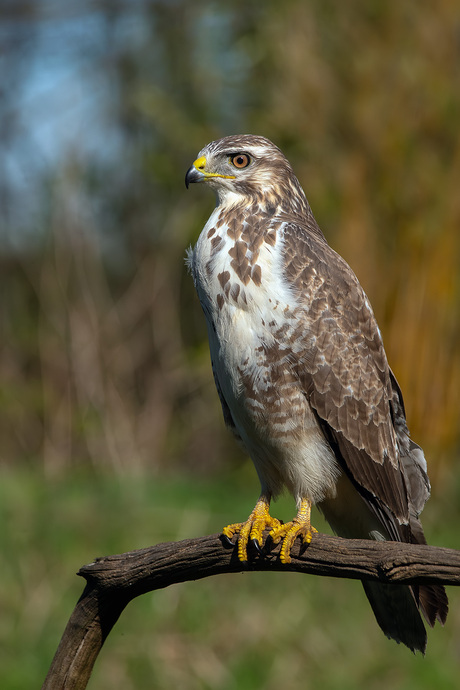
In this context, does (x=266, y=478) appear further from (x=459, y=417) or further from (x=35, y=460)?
(x=35, y=460)

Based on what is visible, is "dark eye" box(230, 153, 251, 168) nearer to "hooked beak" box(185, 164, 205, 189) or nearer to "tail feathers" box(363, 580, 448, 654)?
"hooked beak" box(185, 164, 205, 189)

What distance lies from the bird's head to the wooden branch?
1517 mm

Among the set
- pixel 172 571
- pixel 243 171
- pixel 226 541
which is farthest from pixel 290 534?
pixel 243 171

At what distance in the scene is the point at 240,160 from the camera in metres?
3.87

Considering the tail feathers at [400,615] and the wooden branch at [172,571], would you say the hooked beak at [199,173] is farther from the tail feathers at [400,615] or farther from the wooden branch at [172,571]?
the tail feathers at [400,615]

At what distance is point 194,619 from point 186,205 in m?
5.17

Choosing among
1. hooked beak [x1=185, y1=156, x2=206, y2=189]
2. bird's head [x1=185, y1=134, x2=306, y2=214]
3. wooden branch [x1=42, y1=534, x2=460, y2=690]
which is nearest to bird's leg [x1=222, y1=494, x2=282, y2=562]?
wooden branch [x1=42, y1=534, x2=460, y2=690]

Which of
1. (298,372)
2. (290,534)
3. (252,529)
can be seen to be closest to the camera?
(290,534)

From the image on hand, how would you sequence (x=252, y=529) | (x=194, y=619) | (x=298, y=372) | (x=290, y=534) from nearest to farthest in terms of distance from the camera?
(x=290, y=534)
(x=252, y=529)
(x=298, y=372)
(x=194, y=619)

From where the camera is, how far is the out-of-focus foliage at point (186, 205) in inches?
305

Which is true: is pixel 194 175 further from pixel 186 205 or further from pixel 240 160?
pixel 186 205

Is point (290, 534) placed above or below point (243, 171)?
below

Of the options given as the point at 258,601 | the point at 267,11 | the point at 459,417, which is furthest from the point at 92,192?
the point at 258,601

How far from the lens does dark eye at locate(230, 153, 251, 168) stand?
12.6ft
